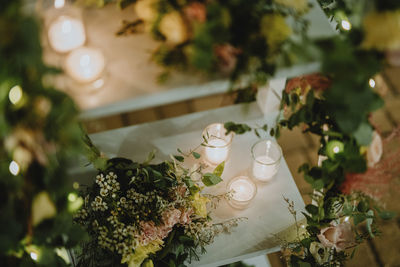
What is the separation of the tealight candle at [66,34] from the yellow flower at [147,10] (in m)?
0.15

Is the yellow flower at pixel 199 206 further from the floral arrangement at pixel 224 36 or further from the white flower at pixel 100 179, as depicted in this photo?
Result: the floral arrangement at pixel 224 36

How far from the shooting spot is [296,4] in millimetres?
829

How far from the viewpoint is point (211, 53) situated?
2.40 ft

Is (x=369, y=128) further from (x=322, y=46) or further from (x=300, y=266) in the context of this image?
(x=300, y=266)

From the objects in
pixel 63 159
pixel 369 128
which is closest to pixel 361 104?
pixel 369 128

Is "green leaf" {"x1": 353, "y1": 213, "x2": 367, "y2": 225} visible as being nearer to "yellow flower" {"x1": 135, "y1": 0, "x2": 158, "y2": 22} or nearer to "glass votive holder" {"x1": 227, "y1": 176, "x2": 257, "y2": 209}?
"glass votive holder" {"x1": 227, "y1": 176, "x2": 257, "y2": 209}

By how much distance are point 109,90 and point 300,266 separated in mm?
984

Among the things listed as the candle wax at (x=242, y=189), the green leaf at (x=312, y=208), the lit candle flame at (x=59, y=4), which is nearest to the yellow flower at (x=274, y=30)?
the lit candle flame at (x=59, y=4)

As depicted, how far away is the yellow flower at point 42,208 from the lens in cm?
84

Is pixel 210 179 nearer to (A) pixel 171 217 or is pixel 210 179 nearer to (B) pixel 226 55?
(A) pixel 171 217

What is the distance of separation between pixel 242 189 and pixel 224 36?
78cm

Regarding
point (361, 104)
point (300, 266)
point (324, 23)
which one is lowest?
point (300, 266)

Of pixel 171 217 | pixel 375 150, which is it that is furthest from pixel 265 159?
pixel 375 150

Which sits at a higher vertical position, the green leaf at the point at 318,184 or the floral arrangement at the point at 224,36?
the floral arrangement at the point at 224,36
